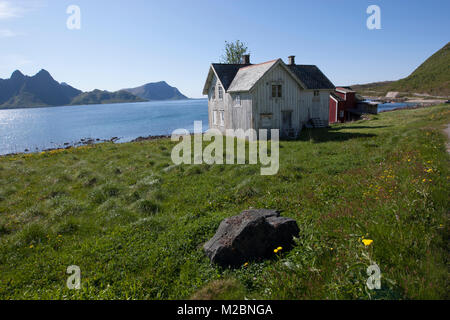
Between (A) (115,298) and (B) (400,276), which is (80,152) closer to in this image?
(A) (115,298)

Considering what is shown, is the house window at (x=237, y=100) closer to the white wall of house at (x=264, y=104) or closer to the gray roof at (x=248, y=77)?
the white wall of house at (x=264, y=104)

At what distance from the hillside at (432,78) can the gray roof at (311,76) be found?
104181 mm

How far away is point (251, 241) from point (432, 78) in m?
164

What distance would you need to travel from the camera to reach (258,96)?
24438mm

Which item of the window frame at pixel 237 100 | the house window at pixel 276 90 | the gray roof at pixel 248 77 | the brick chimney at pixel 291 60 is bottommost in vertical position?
the window frame at pixel 237 100

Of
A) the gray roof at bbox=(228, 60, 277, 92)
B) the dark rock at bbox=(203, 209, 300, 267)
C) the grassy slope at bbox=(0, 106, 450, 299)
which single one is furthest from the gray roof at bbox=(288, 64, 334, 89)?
the dark rock at bbox=(203, 209, 300, 267)

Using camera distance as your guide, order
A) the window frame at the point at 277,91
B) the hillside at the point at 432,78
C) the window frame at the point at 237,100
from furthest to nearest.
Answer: the hillside at the point at 432,78 → the window frame at the point at 237,100 → the window frame at the point at 277,91

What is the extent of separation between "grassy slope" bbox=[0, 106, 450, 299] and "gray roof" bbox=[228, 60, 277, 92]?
12.6m

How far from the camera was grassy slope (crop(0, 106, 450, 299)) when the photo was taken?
4.33 meters

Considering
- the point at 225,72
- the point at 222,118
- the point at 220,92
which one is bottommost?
the point at 222,118

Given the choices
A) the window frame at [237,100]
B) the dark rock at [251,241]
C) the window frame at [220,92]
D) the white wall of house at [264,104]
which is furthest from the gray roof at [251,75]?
the dark rock at [251,241]

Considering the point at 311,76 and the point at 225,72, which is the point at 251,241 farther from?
the point at 311,76

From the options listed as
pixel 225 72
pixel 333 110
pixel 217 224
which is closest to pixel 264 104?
pixel 225 72

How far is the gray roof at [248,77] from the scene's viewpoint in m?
24.1
